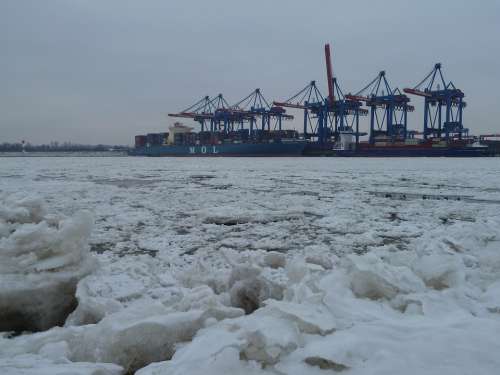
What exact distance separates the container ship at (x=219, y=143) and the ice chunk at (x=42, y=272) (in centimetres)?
4535

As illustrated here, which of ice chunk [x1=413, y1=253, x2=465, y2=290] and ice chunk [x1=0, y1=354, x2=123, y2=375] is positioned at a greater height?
ice chunk [x1=413, y1=253, x2=465, y2=290]

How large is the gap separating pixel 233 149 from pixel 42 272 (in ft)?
162

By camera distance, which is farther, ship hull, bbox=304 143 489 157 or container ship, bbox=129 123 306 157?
container ship, bbox=129 123 306 157

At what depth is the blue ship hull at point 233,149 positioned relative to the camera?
156 ft

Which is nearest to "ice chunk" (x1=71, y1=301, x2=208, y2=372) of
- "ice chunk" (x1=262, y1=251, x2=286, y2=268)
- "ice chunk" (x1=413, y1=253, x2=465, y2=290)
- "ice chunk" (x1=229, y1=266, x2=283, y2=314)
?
"ice chunk" (x1=229, y1=266, x2=283, y2=314)

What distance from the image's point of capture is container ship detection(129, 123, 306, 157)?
48.1 metres

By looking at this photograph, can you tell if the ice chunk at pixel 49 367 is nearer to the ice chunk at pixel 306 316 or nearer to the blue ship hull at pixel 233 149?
the ice chunk at pixel 306 316

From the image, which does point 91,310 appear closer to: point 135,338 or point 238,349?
point 135,338

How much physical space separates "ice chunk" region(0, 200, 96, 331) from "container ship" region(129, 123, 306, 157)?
45.3 metres

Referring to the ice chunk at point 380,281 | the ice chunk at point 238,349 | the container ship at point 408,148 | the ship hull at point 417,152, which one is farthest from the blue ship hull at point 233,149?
the ice chunk at point 238,349

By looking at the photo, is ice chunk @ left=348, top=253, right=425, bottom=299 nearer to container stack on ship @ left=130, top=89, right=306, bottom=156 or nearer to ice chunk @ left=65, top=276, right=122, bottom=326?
ice chunk @ left=65, top=276, right=122, bottom=326

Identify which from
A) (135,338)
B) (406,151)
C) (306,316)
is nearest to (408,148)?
(406,151)

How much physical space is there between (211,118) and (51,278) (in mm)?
56008

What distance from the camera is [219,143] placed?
174 feet
